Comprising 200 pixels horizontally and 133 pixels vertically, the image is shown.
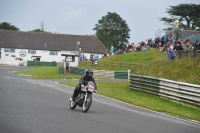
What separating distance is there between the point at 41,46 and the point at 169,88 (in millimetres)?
80462

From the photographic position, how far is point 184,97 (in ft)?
75.9

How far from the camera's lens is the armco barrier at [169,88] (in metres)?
22.1

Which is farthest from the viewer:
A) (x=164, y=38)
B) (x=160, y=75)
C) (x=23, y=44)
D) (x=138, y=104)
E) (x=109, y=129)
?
(x=23, y=44)

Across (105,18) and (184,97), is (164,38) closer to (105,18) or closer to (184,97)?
(184,97)

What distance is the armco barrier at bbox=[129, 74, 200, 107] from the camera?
22.1m

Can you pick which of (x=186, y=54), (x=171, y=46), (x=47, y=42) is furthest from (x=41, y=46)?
(x=186, y=54)

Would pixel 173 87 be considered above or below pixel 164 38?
below

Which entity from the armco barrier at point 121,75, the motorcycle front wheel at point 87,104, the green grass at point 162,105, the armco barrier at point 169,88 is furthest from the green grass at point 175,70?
the armco barrier at point 121,75

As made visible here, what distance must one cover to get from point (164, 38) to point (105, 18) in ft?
280

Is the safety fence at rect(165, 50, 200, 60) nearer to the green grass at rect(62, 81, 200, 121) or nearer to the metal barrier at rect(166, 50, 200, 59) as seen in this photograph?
the metal barrier at rect(166, 50, 200, 59)

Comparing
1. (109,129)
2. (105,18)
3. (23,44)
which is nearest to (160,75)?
(109,129)

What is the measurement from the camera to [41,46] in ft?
340

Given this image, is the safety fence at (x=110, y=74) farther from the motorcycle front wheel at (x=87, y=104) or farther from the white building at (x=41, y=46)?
the white building at (x=41, y=46)

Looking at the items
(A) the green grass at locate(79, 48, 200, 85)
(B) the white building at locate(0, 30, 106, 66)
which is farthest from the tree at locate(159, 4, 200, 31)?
(A) the green grass at locate(79, 48, 200, 85)
